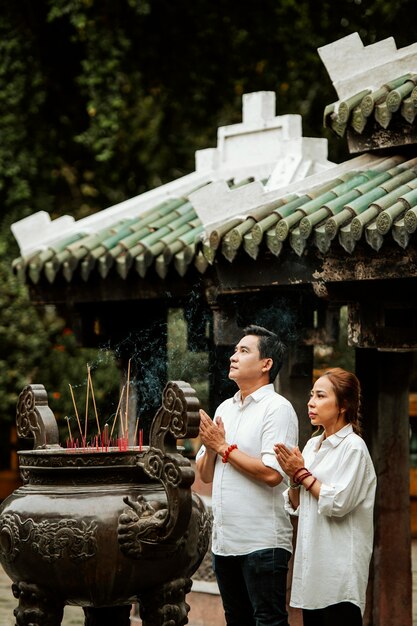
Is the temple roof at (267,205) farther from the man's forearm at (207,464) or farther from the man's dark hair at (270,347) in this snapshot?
the man's forearm at (207,464)

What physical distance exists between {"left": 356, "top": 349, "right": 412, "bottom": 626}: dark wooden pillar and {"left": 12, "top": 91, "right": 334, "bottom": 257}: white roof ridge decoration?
1.43 metres

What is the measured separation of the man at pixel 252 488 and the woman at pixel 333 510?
0.66ft

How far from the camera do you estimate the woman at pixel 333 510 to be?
5641 millimetres

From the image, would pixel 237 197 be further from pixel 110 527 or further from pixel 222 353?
pixel 110 527

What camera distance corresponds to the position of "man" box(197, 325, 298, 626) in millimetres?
5957

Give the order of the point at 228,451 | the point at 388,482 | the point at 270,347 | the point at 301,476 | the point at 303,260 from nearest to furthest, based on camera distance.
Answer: the point at 301,476 → the point at 228,451 → the point at 270,347 → the point at 303,260 → the point at 388,482

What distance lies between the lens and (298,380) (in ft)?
27.0

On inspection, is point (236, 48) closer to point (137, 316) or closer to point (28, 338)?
point (28, 338)

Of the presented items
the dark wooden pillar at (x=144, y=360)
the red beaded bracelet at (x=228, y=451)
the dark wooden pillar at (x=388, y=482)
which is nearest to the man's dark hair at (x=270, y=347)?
the red beaded bracelet at (x=228, y=451)

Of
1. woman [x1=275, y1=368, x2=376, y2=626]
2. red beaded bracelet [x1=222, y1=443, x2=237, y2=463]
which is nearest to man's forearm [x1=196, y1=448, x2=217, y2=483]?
red beaded bracelet [x1=222, y1=443, x2=237, y2=463]

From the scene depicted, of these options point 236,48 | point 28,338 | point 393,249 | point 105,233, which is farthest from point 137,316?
point 236,48

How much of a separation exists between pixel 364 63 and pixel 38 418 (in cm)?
294

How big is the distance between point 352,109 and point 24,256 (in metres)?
3.11

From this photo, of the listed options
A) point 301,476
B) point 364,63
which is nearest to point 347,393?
point 301,476
